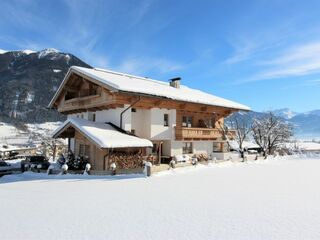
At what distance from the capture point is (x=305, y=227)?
7.93 meters

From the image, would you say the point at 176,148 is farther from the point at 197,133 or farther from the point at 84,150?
the point at 84,150

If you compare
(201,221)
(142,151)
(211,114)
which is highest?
(211,114)

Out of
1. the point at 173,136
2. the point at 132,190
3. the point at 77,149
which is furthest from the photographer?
the point at 173,136

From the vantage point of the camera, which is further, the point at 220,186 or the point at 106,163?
the point at 106,163

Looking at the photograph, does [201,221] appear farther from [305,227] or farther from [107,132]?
[107,132]

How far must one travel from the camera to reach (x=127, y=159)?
72.6ft

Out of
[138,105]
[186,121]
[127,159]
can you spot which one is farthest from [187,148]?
[127,159]

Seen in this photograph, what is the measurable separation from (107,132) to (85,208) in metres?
11.7

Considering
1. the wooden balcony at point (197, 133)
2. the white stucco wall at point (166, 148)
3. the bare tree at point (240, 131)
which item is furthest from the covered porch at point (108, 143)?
the bare tree at point (240, 131)

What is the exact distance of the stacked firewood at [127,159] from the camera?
21.7 meters

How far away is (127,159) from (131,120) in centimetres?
423

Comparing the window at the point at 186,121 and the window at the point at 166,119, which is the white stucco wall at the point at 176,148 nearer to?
the window at the point at 166,119

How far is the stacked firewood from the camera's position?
21.7m

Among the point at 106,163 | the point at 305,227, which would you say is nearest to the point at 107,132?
the point at 106,163
